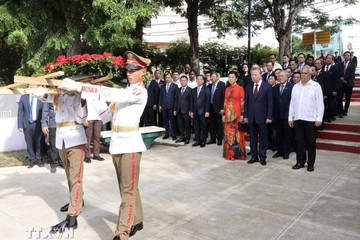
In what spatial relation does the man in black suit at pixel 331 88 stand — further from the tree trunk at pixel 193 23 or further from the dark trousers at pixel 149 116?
the tree trunk at pixel 193 23

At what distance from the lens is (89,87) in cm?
279

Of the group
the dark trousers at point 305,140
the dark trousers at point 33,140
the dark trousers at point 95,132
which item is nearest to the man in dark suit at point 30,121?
the dark trousers at point 33,140

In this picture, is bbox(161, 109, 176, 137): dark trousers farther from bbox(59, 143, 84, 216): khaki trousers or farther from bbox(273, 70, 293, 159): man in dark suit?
bbox(59, 143, 84, 216): khaki trousers

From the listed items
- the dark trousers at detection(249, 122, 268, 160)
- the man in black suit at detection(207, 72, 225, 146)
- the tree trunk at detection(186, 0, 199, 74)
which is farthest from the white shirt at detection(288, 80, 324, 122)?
the tree trunk at detection(186, 0, 199, 74)

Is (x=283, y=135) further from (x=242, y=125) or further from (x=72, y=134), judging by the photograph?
(x=72, y=134)

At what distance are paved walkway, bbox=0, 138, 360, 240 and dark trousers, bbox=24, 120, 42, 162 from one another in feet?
0.99

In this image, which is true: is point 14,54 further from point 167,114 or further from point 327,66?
point 327,66

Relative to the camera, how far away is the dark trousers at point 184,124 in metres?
8.12

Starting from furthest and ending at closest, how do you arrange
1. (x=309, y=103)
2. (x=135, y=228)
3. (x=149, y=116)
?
(x=149, y=116)
(x=309, y=103)
(x=135, y=228)

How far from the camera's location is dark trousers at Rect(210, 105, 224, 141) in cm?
782

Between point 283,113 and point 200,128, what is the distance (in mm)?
2261

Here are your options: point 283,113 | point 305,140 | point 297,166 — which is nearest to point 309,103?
point 305,140

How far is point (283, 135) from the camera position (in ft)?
21.5

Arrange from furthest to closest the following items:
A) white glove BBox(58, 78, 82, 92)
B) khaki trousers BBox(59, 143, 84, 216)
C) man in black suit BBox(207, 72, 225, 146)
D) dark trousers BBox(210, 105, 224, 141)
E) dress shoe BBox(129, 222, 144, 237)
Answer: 1. dark trousers BBox(210, 105, 224, 141)
2. man in black suit BBox(207, 72, 225, 146)
3. khaki trousers BBox(59, 143, 84, 216)
4. dress shoe BBox(129, 222, 144, 237)
5. white glove BBox(58, 78, 82, 92)
